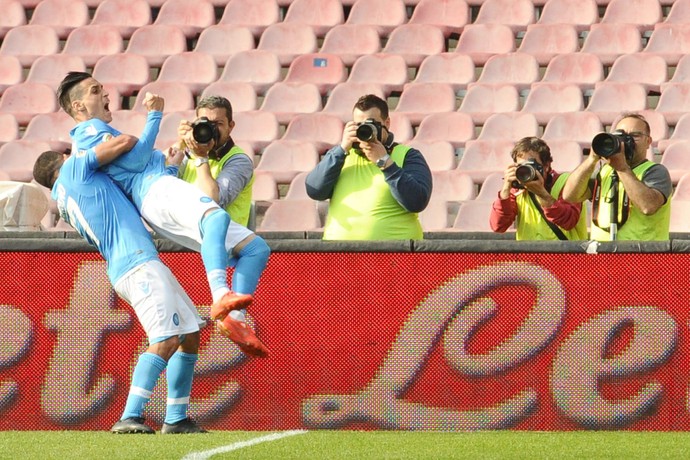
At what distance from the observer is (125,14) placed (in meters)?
12.2

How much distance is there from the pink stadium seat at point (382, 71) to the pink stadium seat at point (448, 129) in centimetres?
66

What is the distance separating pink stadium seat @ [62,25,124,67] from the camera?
1183 cm

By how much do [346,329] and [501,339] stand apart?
2.27 ft

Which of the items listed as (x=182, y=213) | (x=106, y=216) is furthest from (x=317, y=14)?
(x=182, y=213)

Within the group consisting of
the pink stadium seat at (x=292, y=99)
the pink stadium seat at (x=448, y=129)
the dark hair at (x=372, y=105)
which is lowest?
the pink stadium seat at (x=448, y=129)

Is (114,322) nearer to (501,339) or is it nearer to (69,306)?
(69,306)

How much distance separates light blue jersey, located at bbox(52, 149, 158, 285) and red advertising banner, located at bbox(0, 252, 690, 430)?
1.71 feet

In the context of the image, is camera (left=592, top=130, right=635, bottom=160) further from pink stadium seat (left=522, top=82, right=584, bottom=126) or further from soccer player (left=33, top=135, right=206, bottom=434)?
pink stadium seat (left=522, top=82, right=584, bottom=126)

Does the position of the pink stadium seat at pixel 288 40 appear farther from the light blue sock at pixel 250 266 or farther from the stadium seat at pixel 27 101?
the light blue sock at pixel 250 266

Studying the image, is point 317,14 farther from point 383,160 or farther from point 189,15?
point 383,160

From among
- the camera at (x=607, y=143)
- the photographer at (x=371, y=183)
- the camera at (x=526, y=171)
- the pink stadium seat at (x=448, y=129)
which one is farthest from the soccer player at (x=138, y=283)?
the pink stadium seat at (x=448, y=129)

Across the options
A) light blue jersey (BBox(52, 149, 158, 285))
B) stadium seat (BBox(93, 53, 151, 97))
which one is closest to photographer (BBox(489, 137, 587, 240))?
light blue jersey (BBox(52, 149, 158, 285))

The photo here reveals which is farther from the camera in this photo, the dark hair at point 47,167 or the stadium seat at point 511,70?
the stadium seat at point 511,70

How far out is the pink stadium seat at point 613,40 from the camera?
11227mm
